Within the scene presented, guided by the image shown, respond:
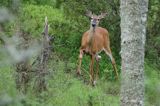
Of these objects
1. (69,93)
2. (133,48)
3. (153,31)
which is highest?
(133,48)

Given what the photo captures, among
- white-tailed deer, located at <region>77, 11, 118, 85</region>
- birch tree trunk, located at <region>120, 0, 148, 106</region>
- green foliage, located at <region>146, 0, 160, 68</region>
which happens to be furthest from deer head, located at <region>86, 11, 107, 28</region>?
birch tree trunk, located at <region>120, 0, 148, 106</region>

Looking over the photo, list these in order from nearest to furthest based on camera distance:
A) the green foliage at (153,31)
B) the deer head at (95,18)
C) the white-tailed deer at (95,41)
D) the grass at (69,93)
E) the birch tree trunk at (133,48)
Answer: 1. the birch tree trunk at (133,48)
2. the grass at (69,93)
3. the deer head at (95,18)
4. the white-tailed deer at (95,41)
5. the green foliage at (153,31)

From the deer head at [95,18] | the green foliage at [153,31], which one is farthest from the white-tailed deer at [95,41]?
the green foliage at [153,31]

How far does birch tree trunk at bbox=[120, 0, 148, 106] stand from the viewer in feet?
15.6

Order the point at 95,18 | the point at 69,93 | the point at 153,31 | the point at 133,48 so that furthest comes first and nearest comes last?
the point at 153,31
the point at 95,18
the point at 69,93
the point at 133,48

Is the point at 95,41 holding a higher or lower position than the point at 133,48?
lower

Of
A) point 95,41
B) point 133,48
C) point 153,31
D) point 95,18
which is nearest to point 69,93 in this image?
point 95,41

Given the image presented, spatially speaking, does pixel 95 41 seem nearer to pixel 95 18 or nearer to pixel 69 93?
pixel 95 18

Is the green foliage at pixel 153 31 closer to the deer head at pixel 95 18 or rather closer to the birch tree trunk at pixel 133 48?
the deer head at pixel 95 18

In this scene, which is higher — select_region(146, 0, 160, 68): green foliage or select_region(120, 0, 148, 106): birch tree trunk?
select_region(120, 0, 148, 106): birch tree trunk

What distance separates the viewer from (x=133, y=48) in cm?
486

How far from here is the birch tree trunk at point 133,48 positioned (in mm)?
4766

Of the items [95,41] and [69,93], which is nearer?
[69,93]

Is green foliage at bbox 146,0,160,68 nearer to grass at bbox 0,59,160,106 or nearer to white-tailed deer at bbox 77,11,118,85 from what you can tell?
white-tailed deer at bbox 77,11,118,85
